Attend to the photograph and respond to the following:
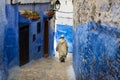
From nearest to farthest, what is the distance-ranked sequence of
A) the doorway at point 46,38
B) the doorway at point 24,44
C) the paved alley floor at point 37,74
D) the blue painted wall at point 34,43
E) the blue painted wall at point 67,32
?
the paved alley floor at point 37,74 → the doorway at point 24,44 → the blue painted wall at point 34,43 → the doorway at point 46,38 → the blue painted wall at point 67,32

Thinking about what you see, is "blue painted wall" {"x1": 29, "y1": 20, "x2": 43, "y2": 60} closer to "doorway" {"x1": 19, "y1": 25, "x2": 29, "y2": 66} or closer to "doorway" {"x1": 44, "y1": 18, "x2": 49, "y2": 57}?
"doorway" {"x1": 19, "y1": 25, "x2": 29, "y2": 66}

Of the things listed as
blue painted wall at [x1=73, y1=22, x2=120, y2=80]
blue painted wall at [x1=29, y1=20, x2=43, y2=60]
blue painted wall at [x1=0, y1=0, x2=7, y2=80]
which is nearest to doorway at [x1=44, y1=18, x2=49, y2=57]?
blue painted wall at [x1=29, y1=20, x2=43, y2=60]

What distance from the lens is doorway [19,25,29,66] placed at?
41.2ft

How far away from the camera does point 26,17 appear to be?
12883mm

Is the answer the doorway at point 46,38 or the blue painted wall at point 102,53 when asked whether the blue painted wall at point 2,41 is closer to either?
the blue painted wall at point 102,53

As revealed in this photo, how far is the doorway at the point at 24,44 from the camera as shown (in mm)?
12569

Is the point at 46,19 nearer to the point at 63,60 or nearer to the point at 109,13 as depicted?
the point at 63,60

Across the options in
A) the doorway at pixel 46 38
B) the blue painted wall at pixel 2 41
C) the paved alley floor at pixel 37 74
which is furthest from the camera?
the doorway at pixel 46 38

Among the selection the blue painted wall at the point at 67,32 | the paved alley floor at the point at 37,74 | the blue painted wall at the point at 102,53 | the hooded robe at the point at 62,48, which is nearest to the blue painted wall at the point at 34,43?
the hooded robe at the point at 62,48

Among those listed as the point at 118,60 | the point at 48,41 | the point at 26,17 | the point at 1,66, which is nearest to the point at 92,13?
the point at 118,60

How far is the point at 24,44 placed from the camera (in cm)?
1323

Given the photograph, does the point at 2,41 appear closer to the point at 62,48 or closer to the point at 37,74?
the point at 37,74

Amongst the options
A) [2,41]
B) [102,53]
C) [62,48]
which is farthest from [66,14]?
[102,53]

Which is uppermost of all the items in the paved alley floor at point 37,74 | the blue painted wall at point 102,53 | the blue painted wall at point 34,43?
the blue painted wall at point 102,53
